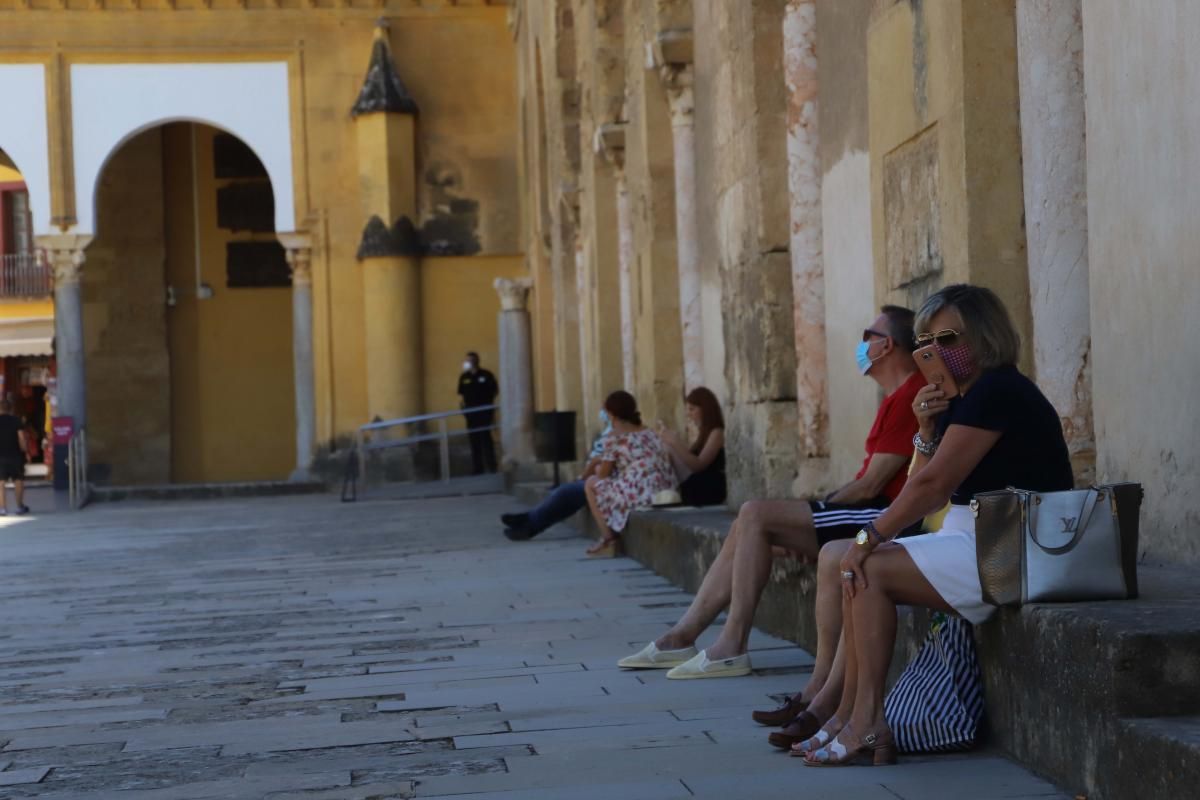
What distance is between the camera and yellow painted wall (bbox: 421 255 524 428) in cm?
2684

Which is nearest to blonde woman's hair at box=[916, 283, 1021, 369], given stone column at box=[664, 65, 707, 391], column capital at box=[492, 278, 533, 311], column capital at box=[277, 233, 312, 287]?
stone column at box=[664, 65, 707, 391]

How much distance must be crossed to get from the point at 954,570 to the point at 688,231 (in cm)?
838

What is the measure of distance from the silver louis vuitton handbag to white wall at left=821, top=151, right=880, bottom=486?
10.8 feet

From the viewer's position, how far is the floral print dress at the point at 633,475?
11.1 m

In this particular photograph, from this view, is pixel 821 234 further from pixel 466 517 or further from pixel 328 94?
pixel 328 94

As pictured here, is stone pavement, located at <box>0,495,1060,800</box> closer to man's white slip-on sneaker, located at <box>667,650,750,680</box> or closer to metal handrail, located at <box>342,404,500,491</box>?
man's white slip-on sneaker, located at <box>667,650,750,680</box>

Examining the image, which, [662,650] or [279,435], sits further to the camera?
[279,435]

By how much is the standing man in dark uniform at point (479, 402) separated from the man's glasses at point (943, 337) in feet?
68.6

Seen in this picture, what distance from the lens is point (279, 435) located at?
103 feet

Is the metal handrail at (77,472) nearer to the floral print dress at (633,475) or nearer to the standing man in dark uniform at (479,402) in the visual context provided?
the standing man in dark uniform at (479,402)

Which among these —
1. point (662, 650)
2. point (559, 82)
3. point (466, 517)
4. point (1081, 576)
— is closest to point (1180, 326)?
point (1081, 576)

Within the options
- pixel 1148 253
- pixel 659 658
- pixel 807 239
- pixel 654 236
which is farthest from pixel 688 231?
pixel 1148 253

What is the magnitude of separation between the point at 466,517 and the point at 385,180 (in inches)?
379

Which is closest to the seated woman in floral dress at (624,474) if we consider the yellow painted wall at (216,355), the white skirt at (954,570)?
the white skirt at (954,570)
